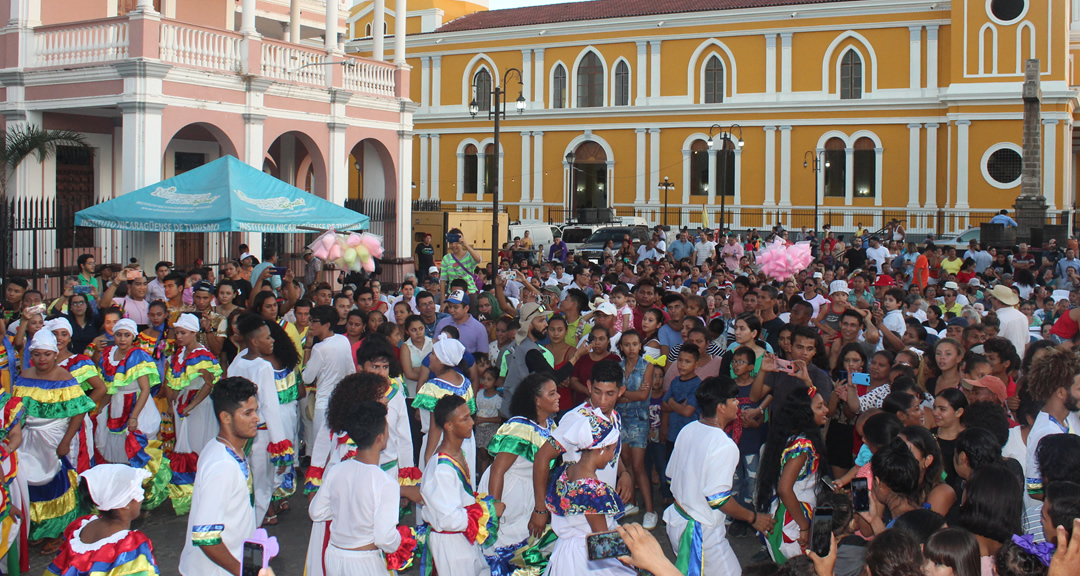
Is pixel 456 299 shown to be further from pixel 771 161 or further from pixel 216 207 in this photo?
pixel 771 161

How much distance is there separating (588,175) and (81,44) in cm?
3080

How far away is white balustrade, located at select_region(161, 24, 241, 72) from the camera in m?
17.5

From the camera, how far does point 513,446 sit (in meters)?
5.71

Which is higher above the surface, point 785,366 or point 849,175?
point 849,175

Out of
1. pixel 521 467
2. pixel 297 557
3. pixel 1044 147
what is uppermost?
pixel 1044 147

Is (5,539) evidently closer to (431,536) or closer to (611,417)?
(431,536)

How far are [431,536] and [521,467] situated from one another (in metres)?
0.70

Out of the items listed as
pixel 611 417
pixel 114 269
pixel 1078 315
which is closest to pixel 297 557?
pixel 611 417

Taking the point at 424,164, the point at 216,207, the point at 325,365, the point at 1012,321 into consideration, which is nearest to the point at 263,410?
the point at 325,365

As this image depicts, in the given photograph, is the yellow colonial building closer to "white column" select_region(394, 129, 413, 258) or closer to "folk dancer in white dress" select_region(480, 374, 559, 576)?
"white column" select_region(394, 129, 413, 258)

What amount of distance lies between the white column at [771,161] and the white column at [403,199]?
2319 centimetres

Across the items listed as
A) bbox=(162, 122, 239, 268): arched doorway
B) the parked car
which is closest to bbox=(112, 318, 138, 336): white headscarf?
bbox=(162, 122, 239, 268): arched doorway

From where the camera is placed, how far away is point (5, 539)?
6117mm

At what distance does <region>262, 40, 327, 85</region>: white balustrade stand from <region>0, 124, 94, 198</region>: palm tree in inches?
150
